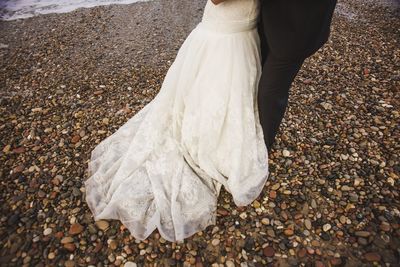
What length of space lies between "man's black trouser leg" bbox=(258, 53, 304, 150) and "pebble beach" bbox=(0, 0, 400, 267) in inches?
24.3

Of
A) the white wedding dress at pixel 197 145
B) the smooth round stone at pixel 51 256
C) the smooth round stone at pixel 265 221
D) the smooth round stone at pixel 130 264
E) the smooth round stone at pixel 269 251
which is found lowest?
the smooth round stone at pixel 269 251

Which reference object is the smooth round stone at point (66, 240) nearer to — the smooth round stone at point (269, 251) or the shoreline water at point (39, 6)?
the smooth round stone at point (269, 251)

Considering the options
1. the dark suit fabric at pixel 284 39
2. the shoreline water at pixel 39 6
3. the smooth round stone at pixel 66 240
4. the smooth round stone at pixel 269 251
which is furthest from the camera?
the shoreline water at pixel 39 6

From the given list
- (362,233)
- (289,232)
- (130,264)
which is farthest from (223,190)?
(362,233)

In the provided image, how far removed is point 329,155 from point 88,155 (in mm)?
2521

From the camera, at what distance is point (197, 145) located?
8.68ft

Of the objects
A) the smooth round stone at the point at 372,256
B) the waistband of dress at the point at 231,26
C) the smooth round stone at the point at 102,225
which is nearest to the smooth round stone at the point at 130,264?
the smooth round stone at the point at 102,225

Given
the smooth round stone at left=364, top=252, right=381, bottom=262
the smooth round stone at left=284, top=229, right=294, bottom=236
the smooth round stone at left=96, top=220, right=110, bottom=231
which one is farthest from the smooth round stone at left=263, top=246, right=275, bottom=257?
the smooth round stone at left=96, top=220, right=110, bottom=231

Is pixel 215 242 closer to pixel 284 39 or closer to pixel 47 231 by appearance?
pixel 47 231

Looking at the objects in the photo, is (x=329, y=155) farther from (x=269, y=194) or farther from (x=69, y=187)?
(x=69, y=187)

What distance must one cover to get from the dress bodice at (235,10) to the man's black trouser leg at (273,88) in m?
0.33

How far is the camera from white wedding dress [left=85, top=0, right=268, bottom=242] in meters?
2.33

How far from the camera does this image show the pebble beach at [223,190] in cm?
228

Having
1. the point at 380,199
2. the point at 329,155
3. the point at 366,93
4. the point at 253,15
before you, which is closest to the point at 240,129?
the point at 253,15
